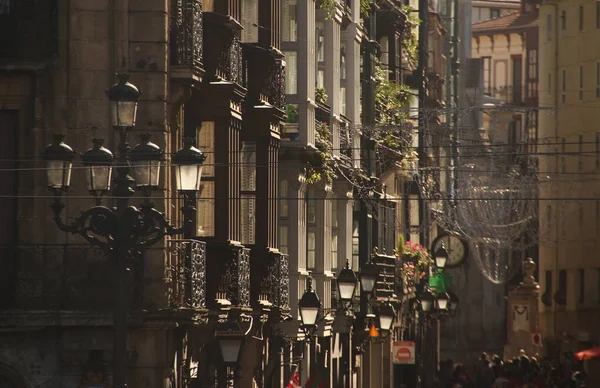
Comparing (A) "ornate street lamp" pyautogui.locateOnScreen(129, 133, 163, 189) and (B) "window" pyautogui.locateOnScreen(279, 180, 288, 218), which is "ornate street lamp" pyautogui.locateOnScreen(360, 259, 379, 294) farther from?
(A) "ornate street lamp" pyautogui.locateOnScreen(129, 133, 163, 189)

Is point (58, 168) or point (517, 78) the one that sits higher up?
point (517, 78)

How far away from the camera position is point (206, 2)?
2980cm

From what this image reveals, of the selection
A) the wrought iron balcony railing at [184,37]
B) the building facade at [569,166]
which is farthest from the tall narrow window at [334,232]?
the building facade at [569,166]

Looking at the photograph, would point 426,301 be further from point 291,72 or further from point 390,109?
point 291,72

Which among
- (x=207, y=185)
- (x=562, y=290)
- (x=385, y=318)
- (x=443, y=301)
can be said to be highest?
(x=207, y=185)

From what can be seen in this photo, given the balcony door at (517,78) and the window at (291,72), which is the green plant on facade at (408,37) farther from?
the balcony door at (517,78)

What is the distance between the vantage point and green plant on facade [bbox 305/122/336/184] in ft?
122

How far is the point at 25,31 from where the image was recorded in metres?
26.6

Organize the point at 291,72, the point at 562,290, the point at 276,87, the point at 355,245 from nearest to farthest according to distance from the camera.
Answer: the point at 276,87, the point at 291,72, the point at 355,245, the point at 562,290

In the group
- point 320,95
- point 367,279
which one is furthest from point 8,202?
point 320,95

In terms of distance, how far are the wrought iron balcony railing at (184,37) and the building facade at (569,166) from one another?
4687 cm

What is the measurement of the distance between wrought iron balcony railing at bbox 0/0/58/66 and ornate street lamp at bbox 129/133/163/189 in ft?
18.9

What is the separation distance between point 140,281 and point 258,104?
630 cm

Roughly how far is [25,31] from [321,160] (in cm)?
1167
